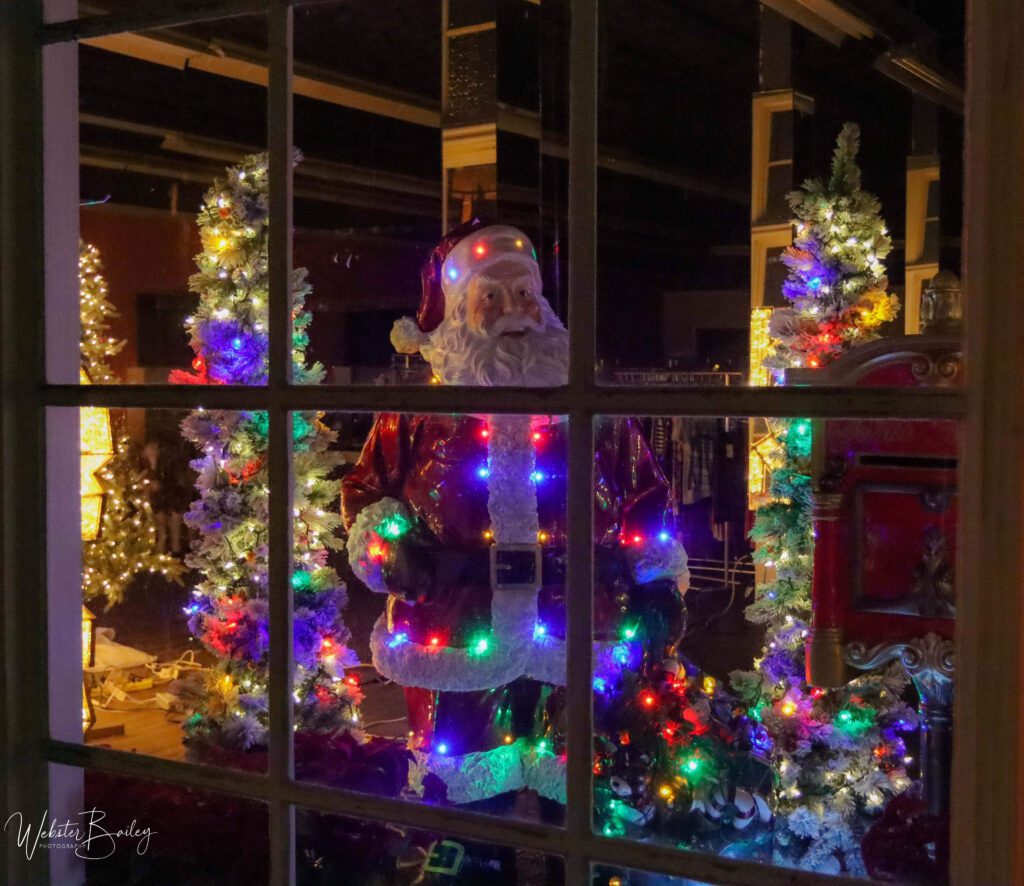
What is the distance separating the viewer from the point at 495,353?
6.18 ft

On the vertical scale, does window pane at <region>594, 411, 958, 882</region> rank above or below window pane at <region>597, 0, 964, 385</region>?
below

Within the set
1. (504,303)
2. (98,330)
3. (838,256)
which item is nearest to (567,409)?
(504,303)

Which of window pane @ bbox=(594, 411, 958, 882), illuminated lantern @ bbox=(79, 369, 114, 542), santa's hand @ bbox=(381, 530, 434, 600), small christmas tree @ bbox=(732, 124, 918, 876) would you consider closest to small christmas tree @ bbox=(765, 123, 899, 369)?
small christmas tree @ bbox=(732, 124, 918, 876)

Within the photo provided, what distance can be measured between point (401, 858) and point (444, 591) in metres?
0.56

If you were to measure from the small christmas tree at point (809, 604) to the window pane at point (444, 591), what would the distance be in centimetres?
37

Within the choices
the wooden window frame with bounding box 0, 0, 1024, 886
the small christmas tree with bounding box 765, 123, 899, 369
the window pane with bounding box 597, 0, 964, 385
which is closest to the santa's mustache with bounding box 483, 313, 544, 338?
the window pane with bounding box 597, 0, 964, 385

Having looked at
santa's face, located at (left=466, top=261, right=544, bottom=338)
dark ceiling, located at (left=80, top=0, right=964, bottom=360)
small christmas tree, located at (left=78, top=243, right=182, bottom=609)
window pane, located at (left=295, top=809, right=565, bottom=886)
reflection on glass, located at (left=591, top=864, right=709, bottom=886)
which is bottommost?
window pane, located at (left=295, top=809, right=565, bottom=886)

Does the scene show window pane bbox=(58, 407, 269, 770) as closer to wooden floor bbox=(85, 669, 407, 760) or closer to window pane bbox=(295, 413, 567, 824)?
wooden floor bbox=(85, 669, 407, 760)

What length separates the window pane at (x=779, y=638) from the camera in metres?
→ 1.00

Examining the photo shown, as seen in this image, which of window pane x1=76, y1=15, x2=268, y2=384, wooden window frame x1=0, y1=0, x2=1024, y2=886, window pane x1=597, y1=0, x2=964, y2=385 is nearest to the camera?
wooden window frame x1=0, y1=0, x2=1024, y2=886

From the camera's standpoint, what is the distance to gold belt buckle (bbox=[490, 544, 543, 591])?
5.83ft

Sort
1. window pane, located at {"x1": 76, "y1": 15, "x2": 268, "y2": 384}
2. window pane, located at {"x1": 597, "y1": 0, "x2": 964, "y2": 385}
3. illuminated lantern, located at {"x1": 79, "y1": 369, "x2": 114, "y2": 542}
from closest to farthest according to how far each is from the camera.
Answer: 1. window pane, located at {"x1": 597, "y1": 0, "x2": 964, "y2": 385}
2. window pane, located at {"x1": 76, "y1": 15, "x2": 268, "y2": 384}
3. illuminated lantern, located at {"x1": 79, "y1": 369, "x2": 114, "y2": 542}

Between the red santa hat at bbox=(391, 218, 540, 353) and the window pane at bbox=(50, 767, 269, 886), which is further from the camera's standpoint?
the red santa hat at bbox=(391, 218, 540, 353)
